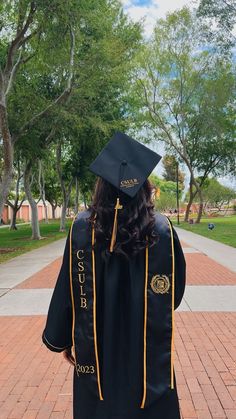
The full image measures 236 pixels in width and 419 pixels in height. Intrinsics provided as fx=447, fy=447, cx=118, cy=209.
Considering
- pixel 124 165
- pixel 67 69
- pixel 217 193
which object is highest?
pixel 67 69

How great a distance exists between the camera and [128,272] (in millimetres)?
2035

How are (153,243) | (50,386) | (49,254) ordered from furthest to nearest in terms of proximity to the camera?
(49,254), (50,386), (153,243)

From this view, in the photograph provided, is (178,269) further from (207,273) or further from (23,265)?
(23,265)

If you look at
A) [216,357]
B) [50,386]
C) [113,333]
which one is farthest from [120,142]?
[216,357]

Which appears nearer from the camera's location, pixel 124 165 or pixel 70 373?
pixel 124 165

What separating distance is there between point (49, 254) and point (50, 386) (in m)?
11.4

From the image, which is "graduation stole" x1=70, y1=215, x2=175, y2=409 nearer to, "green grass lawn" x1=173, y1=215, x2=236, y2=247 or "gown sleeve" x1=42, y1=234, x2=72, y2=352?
"gown sleeve" x1=42, y1=234, x2=72, y2=352

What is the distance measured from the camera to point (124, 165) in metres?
2.02

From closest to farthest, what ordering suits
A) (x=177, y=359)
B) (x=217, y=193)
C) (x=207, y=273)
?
1. (x=177, y=359)
2. (x=207, y=273)
3. (x=217, y=193)

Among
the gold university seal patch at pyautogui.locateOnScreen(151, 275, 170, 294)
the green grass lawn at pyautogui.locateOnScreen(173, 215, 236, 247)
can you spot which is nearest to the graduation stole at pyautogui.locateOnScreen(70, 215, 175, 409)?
the gold university seal patch at pyautogui.locateOnScreen(151, 275, 170, 294)

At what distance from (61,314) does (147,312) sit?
17.1 inches

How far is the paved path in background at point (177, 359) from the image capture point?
3707mm

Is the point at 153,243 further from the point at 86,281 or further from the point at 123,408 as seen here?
the point at 123,408

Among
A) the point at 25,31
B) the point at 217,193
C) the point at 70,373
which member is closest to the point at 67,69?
the point at 25,31
